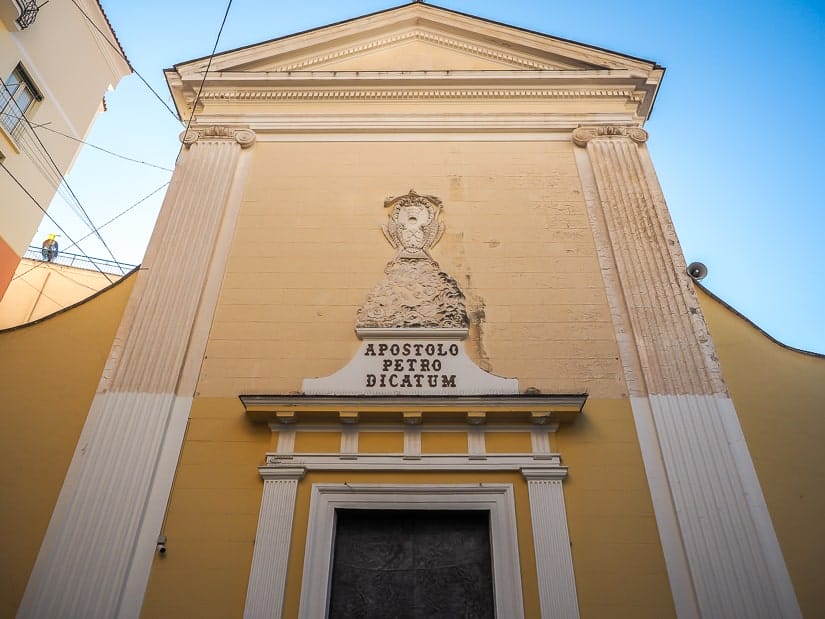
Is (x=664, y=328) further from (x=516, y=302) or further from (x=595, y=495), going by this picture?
(x=595, y=495)

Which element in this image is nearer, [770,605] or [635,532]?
[770,605]

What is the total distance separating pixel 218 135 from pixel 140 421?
470 cm

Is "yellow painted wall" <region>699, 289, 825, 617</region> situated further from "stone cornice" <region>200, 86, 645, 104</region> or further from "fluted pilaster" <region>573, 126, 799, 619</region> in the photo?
"stone cornice" <region>200, 86, 645, 104</region>

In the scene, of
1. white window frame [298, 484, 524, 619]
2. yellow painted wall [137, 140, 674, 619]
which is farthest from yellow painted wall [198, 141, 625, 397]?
white window frame [298, 484, 524, 619]

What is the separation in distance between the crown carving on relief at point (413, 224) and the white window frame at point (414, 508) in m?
3.07

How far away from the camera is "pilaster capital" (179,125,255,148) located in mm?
9195

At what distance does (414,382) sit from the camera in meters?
6.90

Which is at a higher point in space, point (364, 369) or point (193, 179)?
point (193, 179)

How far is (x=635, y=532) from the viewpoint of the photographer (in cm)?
604

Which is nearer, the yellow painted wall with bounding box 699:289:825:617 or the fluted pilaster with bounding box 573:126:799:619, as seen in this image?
the fluted pilaster with bounding box 573:126:799:619

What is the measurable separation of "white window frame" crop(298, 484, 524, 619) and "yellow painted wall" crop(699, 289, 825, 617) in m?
2.65

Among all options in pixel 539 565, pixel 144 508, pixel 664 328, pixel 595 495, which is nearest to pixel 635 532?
pixel 595 495

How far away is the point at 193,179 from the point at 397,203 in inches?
117

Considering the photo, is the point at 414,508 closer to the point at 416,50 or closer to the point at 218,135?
the point at 218,135
